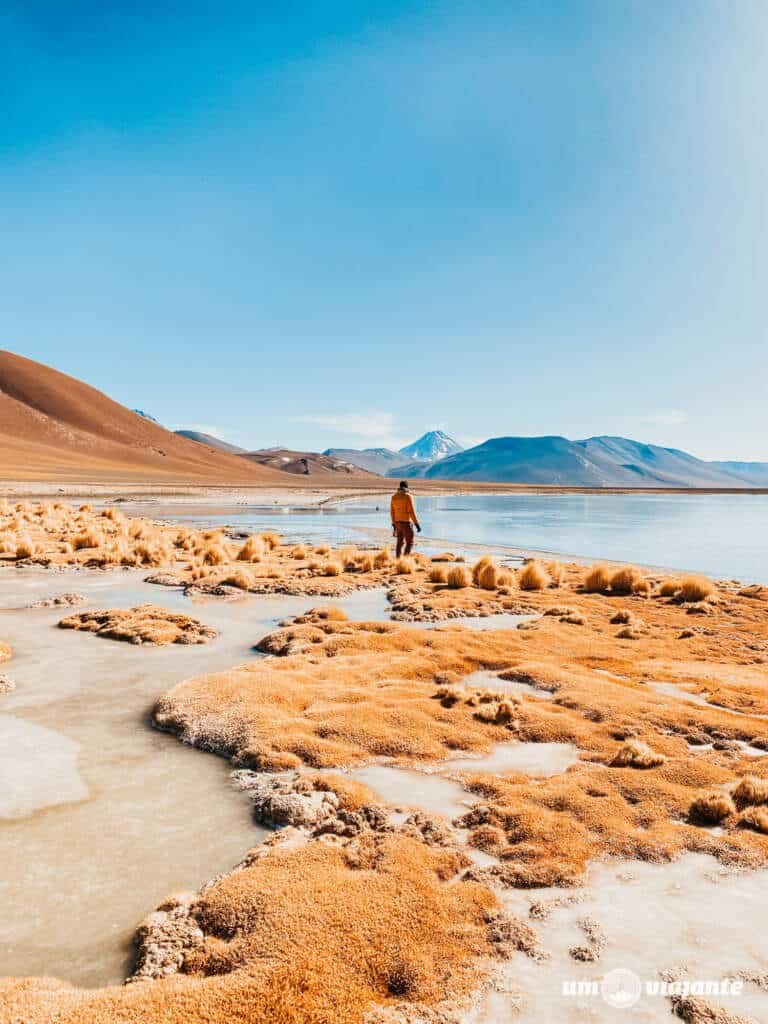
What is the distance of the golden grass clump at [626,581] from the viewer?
54.2ft

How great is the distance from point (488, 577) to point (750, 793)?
463 inches

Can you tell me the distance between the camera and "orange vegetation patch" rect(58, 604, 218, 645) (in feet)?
32.7

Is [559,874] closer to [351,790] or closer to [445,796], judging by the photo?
[445,796]

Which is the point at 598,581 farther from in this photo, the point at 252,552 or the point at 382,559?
the point at 252,552

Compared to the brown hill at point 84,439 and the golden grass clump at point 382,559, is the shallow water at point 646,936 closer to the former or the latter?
the golden grass clump at point 382,559

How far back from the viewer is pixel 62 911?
3666 millimetres

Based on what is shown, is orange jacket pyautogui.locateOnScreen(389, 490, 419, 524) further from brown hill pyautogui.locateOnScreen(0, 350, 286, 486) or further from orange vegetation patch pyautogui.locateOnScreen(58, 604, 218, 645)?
brown hill pyautogui.locateOnScreen(0, 350, 286, 486)

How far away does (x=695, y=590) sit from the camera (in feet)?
49.4

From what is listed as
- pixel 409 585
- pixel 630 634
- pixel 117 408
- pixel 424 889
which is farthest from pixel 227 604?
pixel 117 408

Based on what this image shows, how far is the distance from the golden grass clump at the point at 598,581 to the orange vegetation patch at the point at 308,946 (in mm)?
13628

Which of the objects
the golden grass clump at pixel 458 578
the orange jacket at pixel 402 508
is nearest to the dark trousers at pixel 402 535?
the orange jacket at pixel 402 508

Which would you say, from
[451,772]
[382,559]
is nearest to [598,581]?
[382,559]

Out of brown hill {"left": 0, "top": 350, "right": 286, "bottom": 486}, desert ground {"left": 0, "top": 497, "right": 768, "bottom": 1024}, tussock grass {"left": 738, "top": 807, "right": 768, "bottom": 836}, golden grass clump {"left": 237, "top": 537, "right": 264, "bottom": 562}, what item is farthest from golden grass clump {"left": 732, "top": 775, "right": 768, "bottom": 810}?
brown hill {"left": 0, "top": 350, "right": 286, "bottom": 486}

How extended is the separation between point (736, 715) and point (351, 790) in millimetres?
4875
